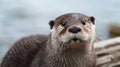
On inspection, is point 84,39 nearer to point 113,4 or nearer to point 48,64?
point 48,64

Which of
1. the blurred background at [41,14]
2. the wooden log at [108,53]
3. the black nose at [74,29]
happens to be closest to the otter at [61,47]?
the black nose at [74,29]

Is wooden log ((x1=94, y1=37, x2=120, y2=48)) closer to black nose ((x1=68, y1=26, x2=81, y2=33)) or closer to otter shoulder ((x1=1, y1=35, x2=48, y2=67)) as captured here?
otter shoulder ((x1=1, y1=35, x2=48, y2=67))

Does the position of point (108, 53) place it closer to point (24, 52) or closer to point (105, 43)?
point (105, 43)

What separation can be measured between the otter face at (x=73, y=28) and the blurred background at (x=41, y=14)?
2.63 m

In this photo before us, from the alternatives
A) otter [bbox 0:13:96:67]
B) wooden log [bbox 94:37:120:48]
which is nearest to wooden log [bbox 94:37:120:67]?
wooden log [bbox 94:37:120:48]

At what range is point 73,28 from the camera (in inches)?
152

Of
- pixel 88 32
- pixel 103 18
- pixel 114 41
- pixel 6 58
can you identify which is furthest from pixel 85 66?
pixel 103 18

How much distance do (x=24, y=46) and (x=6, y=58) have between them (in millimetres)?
193

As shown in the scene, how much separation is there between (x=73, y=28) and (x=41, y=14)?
5.06 m

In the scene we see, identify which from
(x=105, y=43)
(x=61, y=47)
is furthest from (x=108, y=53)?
(x=61, y=47)

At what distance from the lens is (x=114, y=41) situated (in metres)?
5.57

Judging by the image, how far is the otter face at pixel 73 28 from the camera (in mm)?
3875

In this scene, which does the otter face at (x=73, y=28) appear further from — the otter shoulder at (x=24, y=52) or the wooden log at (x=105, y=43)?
the wooden log at (x=105, y=43)

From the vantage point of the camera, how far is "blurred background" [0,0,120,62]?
24.9 ft
